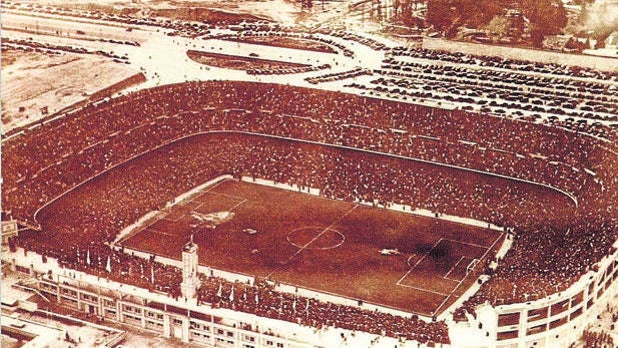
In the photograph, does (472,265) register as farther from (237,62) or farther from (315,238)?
(237,62)

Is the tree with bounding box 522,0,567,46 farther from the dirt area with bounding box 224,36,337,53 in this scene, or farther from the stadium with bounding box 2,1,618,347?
the dirt area with bounding box 224,36,337,53

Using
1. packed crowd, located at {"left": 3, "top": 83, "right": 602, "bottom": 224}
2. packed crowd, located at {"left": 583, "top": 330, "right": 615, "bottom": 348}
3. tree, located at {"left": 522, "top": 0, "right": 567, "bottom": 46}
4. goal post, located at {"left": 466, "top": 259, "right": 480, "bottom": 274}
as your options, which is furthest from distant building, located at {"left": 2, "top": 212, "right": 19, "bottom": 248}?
tree, located at {"left": 522, "top": 0, "right": 567, "bottom": 46}

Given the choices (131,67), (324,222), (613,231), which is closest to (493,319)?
(613,231)

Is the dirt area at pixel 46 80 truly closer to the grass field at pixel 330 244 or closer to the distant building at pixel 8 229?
the distant building at pixel 8 229

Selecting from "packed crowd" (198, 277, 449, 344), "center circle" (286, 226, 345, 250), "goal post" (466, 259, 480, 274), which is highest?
"packed crowd" (198, 277, 449, 344)

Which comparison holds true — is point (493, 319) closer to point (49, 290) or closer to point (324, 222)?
point (324, 222)

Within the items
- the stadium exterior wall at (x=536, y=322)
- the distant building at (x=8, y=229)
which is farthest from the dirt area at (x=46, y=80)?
the stadium exterior wall at (x=536, y=322)
